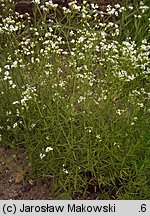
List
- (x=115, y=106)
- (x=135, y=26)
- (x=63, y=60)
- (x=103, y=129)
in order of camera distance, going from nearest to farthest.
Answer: (x=103, y=129)
(x=115, y=106)
(x=63, y=60)
(x=135, y=26)

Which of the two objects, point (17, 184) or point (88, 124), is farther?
point (17, 184)

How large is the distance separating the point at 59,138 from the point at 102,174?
0.37m

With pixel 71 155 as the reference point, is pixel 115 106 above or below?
above

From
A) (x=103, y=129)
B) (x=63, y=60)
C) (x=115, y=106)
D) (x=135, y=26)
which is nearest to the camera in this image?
(x=103, y=129)

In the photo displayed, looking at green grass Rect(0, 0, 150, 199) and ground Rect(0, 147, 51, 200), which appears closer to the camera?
green grass Rect(0, 0, 150, 199)

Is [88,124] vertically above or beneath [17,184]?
above

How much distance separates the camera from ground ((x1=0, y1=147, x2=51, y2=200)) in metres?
2.84

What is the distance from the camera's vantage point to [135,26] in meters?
3.73

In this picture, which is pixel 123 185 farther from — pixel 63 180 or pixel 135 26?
pixel 135 26

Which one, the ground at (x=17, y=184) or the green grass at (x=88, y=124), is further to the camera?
the ground at (x=17, y=184)

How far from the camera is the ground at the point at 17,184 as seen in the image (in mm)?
2844

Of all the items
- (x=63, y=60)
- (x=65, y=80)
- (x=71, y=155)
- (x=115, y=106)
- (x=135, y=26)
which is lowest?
(x=71, y=155)

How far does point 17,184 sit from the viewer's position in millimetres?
2904

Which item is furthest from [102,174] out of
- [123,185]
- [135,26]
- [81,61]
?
[135,26]
